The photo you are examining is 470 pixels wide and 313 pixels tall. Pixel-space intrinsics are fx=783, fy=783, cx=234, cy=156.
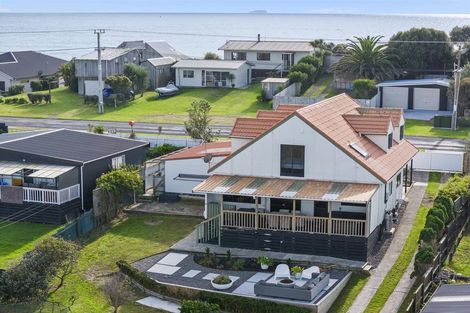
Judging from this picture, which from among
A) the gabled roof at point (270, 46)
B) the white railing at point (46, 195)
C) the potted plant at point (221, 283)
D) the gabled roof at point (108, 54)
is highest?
the gabled roof at point (270, 46)

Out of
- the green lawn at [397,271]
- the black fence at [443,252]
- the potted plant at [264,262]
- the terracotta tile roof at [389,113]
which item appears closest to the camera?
the black fence at [443,252]

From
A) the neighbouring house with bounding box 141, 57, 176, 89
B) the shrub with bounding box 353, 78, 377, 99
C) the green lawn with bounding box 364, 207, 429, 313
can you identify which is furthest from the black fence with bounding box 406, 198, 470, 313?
the neighbouring house with bounding box 141, 57, 176, 89

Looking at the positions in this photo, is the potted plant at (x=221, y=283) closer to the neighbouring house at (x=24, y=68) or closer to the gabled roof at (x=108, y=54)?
the gabled roof at (x=108, y=54)

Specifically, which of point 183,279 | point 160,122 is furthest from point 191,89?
point 183,279

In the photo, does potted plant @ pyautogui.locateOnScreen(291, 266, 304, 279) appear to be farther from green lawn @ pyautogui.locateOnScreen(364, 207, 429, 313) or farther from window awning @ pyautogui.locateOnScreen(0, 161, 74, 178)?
window awning @ pyautogui.locateOnScreen(0, 161, 74, 178)

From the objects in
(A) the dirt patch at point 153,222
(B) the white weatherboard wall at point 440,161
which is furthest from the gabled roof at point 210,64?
(A) the dirt patch at point 153,222

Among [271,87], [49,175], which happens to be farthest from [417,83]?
[49,175]

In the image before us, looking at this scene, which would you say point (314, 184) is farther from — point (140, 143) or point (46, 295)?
point (140, 143)
